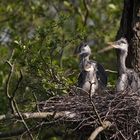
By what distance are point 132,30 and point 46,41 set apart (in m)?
1.26

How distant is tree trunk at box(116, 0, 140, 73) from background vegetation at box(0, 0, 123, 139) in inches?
24.3

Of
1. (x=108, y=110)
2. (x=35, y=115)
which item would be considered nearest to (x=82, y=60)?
(x=108, y=110)

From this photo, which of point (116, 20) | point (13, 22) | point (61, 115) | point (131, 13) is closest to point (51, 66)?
point (61, 115)

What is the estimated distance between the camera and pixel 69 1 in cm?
1628

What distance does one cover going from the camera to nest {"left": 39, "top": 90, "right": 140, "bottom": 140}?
954 centimetres

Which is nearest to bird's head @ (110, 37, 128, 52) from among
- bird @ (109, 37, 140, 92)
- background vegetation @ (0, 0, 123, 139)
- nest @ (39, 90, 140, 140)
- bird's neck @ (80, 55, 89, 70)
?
bird @ (109, 37, 140, 92)

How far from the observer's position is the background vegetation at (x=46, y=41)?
10234 mm

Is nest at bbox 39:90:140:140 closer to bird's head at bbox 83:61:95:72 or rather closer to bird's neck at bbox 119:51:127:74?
bird's neck at bbox 119:51:127:74

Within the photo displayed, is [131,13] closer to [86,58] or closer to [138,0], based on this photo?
[138,0]

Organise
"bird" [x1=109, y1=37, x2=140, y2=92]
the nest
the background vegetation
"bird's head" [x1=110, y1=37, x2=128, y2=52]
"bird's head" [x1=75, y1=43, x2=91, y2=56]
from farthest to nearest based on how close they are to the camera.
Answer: "bird's head" [x1=75, y1=43, x2=91, y2=56]
"bird's head" [x1=110, y1=37, x2=128, y2=52]
"bird" [x1=109, y1=37, x2=140, y2=92]
the background vegetation
the nest

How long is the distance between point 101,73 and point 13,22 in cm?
477

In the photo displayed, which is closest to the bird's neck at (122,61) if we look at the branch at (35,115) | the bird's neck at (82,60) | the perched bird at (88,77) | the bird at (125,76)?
the bird at (125,76)

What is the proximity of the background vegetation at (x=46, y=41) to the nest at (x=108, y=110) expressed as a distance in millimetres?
268

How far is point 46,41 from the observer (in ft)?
34.0
